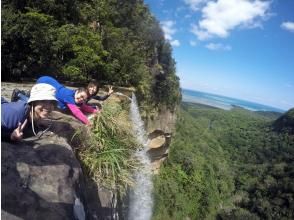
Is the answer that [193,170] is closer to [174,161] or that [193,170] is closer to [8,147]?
[174,161]

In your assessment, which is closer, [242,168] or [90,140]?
[90,140]

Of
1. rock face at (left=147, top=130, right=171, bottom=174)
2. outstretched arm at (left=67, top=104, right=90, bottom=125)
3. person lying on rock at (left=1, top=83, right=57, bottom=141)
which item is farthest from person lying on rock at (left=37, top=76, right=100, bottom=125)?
rock face at (left=147, top=130, right=171, bottom=174)

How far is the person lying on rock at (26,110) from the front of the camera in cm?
350

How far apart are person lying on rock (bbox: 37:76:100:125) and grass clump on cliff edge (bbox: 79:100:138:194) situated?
0.95 ft

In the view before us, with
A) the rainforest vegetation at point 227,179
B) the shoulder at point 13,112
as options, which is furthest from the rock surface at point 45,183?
the rainforest vegetation at point 227,179

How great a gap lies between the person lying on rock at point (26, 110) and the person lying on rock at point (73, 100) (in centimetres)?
206

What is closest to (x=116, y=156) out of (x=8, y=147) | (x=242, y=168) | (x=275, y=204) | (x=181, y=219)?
(x=8, y=147)

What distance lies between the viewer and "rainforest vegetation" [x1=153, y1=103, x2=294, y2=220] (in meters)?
37.5

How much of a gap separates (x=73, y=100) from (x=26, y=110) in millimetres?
2628

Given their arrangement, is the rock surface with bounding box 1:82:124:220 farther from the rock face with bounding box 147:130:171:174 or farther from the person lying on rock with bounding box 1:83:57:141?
the rock face with bounding box 147:130:171:174

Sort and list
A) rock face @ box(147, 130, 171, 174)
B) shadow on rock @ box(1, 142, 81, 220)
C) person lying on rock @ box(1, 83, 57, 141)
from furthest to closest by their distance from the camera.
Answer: rock face @ box(147, 130, 171, 174) < person lying on rock @ box(1, 83, 57, 141) < shadow on rock @ box(1, 142, 81, 220)

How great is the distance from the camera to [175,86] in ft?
113

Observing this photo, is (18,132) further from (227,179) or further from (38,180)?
(227,179)

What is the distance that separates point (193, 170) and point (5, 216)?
1663 inches
